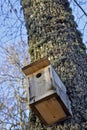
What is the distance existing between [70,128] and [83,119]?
0.08 m

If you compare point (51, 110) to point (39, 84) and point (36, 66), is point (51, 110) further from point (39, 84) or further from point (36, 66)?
point (36, 66)

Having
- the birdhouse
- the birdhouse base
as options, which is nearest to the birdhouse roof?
the birdhouse

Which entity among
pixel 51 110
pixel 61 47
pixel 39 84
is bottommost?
pixel 51 110

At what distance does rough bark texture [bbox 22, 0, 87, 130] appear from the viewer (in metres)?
1.47

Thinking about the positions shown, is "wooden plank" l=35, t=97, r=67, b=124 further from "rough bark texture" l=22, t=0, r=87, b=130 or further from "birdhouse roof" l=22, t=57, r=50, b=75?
"birdhouse roof" l=22, t=57, r=50, b=75

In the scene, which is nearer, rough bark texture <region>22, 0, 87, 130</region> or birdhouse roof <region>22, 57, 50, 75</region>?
rough bark texture <region>22, 0, 87, 130</region>

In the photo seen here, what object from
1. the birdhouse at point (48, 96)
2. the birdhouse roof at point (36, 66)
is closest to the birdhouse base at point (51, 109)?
the birdhouse at point (48, 96)

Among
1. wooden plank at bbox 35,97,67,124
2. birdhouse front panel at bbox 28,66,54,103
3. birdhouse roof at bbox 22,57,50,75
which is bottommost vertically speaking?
wooden plank at bbox 35,97,67,124

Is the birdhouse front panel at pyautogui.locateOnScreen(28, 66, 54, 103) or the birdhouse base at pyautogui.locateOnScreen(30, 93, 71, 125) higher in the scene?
the birdhouse front panel at pyautogui.locateOnScreen(28, 66, 54, 103)

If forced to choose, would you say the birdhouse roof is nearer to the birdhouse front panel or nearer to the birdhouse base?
the birdhouse front panel

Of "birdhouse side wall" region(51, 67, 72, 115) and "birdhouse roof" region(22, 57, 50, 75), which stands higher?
"birdhouse roof" region(22, 57, 50, 75)

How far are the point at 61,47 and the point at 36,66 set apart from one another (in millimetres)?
172

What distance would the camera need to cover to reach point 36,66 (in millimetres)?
1646

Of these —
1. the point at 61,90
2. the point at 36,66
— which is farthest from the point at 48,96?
the point at 36,66
